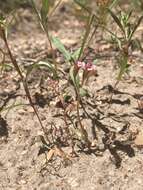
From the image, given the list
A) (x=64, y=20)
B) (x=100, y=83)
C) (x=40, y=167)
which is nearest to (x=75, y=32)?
(x=64, y=20)

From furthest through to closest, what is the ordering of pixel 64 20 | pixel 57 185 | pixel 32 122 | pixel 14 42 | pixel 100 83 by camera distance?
pixel 64 20 < pixel 14 42 < pixel 100 83 < pixel 32 122 < pixel 57 185

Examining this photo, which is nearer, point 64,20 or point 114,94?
point 114,94

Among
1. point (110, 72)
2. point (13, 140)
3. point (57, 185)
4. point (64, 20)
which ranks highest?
point (64, 20)

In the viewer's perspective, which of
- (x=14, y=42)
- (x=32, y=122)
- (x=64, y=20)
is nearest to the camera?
(x=32, y=122)

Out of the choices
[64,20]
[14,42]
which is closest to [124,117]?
[14,42]

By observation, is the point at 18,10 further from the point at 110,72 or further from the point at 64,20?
the point at 110,72

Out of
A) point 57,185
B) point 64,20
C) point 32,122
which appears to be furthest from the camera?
point 64,20

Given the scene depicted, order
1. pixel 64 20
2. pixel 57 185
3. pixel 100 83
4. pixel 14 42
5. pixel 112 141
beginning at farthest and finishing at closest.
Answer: pixel 64 20 < pixel 14 42 < pixel 100 83 < pixel 112 141 < pixel 57 185

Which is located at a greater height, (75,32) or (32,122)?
(75,32)

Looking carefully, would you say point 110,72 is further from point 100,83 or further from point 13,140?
point 13,140
